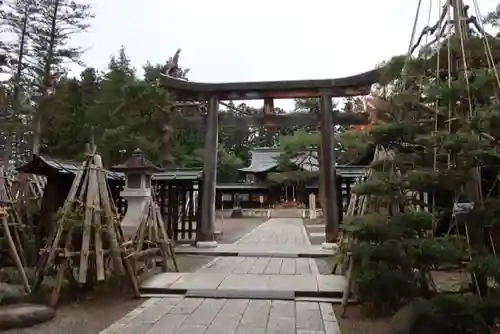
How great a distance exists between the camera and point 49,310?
4555mm

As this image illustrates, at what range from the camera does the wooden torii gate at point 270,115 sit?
1083cm

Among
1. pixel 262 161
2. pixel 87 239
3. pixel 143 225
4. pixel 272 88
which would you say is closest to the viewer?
pixel 87 239

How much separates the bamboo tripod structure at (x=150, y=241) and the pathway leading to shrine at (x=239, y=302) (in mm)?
358

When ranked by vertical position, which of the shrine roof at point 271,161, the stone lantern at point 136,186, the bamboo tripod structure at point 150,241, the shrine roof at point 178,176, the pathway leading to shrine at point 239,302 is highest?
the shrine roof at point 271,161

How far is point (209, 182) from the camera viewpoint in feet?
37.0

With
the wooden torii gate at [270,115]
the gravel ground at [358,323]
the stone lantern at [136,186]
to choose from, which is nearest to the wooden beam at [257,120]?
the wooden torii gate at [270,115]

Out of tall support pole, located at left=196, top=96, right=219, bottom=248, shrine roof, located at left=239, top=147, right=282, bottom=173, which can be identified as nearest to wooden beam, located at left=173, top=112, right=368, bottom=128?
tall support pole, located at left=196, top=96, right=219, bottom=248

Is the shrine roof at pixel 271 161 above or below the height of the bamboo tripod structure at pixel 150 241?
above

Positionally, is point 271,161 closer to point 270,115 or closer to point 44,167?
point 270,115

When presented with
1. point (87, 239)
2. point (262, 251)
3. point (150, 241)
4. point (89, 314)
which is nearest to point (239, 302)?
point (89, 314)

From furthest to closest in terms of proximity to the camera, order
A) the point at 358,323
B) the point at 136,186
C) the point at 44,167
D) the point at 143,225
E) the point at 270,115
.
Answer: the point at 270,115 → the point at 136,186 → the point at 44,167 → the point at 143,225 → the point at 358,323

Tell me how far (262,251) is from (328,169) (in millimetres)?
2588

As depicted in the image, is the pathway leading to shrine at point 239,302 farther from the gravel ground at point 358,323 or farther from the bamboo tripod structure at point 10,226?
the bamboo tripod structure at point 10,226

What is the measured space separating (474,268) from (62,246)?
4494mm
